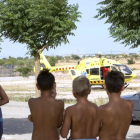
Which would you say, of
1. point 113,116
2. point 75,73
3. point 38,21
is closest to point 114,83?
point 113,116

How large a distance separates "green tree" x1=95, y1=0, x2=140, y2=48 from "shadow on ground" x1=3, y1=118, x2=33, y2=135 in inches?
172

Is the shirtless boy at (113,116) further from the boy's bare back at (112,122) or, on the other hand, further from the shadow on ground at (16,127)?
the shadow on ground at (16,127)

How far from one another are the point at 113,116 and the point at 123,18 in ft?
13.8

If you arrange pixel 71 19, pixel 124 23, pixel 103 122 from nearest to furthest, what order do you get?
pixel 103 122, pixel 124 23, pixel 71 19

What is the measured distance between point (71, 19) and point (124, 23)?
10.8 meters

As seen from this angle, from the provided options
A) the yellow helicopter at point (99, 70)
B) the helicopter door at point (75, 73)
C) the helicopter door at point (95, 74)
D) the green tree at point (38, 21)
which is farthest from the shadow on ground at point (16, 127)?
the helicopter door at point (75, 73)

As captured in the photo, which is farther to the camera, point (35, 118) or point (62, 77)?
point (62, 77)

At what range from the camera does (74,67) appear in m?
39.8

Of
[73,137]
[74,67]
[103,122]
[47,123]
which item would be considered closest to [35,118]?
[47,123]

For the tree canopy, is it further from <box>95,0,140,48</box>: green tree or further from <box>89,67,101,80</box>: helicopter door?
<box>89,67,101,80</box>: helicopter door

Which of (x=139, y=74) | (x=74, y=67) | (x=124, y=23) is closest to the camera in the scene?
(x=124, y=23)

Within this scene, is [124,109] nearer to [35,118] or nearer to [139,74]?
[35,118]

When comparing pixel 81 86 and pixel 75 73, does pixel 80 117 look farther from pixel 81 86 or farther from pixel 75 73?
pixel 75 73

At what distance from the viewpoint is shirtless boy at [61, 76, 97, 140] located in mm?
4418
